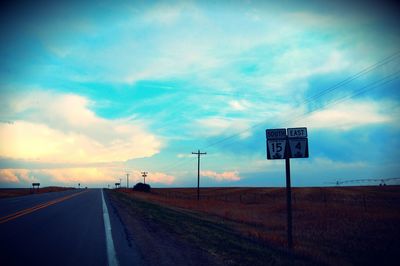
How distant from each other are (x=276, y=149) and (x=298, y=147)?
2.49ft

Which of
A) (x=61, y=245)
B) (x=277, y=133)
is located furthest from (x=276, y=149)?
(x=61, y=245)

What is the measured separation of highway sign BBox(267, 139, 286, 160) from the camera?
11.0 m

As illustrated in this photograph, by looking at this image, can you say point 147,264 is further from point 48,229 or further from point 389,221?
point 389,221

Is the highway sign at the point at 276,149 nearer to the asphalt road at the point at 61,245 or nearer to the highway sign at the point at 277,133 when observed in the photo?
the highway sign at the point at 277,133

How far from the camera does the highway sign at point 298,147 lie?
10.9m

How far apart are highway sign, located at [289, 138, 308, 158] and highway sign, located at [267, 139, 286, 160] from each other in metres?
0.24

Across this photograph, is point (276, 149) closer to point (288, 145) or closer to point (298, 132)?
point (288, 145)

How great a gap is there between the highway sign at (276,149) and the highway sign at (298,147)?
24 centimetres

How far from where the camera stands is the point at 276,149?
36.5ft

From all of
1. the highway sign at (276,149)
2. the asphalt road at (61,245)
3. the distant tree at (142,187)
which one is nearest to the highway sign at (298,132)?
the highway sign at (276,149)

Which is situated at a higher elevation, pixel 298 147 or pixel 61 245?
pixel 298 147

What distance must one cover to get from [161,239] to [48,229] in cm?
449

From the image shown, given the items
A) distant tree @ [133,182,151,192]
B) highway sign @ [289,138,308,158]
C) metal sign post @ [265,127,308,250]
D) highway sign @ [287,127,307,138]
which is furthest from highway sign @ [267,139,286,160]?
distant tree @ [133,182,151,192]

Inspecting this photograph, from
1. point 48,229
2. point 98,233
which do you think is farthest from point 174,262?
point 48,229
